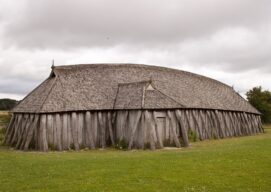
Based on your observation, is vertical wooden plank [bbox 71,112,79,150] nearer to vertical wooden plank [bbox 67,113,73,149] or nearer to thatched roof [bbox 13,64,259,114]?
vertical wooden plank [bbox 67,113,73,149]

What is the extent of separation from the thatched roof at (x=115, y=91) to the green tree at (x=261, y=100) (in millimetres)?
18499

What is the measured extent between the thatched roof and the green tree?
60.7ft

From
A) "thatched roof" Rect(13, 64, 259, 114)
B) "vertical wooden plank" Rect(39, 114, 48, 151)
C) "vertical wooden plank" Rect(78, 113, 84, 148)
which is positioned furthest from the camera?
"thatched roof" Rect(13, 64, 259, 114)

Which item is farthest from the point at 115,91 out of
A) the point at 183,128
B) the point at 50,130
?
the point at 183,128

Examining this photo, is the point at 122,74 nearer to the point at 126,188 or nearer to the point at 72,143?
the point at 72,143

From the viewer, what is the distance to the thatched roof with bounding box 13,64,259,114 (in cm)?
3077

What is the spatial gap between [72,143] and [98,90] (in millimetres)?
5715

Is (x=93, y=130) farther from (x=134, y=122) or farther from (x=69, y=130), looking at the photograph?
(x=134, y=122)

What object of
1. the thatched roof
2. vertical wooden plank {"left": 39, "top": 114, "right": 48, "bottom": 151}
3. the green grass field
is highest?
the thatched roof

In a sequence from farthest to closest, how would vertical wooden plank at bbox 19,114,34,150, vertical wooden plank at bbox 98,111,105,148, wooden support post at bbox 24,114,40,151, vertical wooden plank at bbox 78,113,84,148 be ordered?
vertical wooden plank at bbox 98,111,105,148, vertical wooden plank at bbox 78,113,84,148, vertical wooden plank at bbox 19,114,34,150, wooden support post at bbox 24,114,40,151

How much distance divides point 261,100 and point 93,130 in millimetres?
36673

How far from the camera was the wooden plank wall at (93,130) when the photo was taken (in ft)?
95.9

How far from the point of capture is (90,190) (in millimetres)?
13312

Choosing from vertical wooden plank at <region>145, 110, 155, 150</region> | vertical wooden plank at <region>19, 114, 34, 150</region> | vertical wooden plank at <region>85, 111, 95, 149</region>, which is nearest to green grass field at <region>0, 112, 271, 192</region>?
vertical wooden plank at <region>145, 110, 155, 150</region>
